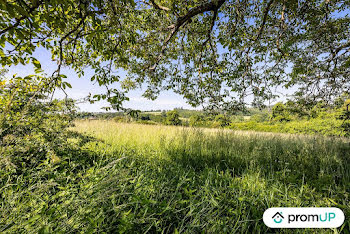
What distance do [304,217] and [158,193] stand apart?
6.01ft

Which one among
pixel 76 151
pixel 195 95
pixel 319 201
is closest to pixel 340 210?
pixel 319 201

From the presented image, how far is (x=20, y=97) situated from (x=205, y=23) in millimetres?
4687

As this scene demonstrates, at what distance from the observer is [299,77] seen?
520 centimetres

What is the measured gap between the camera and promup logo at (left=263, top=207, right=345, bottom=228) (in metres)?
1.59

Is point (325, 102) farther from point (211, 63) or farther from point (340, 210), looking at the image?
point (340, 210)

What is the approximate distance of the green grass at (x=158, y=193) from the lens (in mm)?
1291

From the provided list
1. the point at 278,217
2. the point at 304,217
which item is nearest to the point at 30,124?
the point at 278,217

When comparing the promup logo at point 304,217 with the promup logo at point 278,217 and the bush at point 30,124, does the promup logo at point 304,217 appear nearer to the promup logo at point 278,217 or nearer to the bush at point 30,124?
the promup logo at point 278,217

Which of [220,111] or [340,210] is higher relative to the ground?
[220,111]

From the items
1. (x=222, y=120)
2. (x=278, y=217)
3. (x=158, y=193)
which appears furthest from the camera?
(x=222, y=120)

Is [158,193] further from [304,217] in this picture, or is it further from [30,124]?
[30,124]

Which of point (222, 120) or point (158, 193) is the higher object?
point (222, 120)

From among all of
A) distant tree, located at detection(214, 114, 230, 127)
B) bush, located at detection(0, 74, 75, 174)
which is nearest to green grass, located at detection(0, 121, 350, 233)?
bush, located at detection(0, 74, 75, 174)

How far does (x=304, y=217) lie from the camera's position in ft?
5.69
